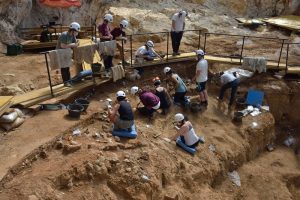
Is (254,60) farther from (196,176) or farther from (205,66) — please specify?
(196,176)

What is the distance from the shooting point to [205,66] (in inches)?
465

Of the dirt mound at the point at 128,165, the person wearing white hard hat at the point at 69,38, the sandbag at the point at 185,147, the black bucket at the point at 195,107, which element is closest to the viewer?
the dirt mound at the point at 128,165

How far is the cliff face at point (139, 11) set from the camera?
15047 millimetres

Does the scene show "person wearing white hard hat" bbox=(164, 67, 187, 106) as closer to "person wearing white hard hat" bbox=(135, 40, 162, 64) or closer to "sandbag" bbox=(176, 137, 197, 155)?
"person wearing white hard hat" bbox=(135, 40, 162, 64)

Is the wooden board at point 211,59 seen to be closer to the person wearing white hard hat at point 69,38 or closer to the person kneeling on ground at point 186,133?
the person wearing white hard hat at point 69,38

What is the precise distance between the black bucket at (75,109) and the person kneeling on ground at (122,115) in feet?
3.20

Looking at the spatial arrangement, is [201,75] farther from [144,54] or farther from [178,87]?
[144,54]

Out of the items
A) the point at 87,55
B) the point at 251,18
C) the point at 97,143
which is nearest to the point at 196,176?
the point at 97,143

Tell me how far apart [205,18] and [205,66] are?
903 cm

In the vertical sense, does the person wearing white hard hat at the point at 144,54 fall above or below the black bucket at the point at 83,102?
above

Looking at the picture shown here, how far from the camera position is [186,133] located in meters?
10.1

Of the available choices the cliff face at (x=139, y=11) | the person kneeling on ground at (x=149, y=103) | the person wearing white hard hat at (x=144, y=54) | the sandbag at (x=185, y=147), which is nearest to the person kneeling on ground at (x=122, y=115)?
the person kneeling on ground at (x=149, y=103)

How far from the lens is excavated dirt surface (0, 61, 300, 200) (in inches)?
305

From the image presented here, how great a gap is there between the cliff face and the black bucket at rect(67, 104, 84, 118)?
6.33 meters
